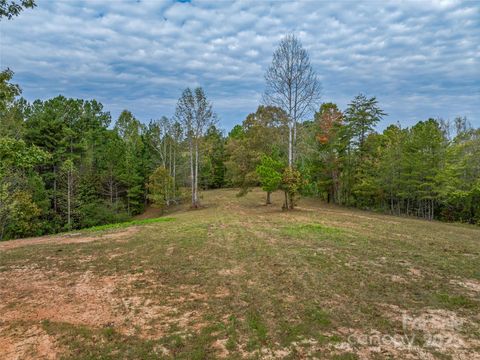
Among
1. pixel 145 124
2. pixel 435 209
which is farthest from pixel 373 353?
pixel 145 124

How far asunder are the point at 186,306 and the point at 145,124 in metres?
40.7

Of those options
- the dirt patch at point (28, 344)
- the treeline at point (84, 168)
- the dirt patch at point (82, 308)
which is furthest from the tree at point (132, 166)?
the dirt patch at point (28, 344)

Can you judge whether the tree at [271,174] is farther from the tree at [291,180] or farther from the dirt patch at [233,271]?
the dirt patch at [233,271]

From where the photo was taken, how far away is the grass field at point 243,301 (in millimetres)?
3391

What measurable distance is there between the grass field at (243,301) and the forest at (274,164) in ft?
27.6

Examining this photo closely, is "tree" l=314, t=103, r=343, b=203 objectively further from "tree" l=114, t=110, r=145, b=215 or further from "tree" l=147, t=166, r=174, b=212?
"tree" l=114, t=110, r=145, b=215

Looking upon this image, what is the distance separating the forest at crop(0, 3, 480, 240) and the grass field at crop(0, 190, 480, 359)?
842cm

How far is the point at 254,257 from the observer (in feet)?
23.5

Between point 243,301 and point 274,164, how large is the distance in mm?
12318

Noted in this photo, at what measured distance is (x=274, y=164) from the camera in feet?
54.0

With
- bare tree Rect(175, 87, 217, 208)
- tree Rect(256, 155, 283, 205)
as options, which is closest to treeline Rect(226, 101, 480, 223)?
tree Rect(256, 155, 283, 205)

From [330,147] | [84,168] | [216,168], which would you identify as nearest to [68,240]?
[330,147]

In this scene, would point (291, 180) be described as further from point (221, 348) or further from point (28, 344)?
point (28, 344)

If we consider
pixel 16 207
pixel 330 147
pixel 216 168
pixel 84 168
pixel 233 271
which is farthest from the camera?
pixel 216 168
